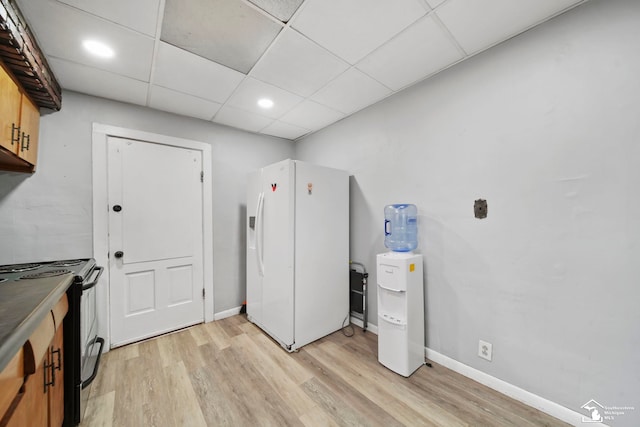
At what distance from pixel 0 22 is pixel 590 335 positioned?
3.50 meters

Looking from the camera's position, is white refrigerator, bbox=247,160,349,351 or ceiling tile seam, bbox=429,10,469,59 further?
white refrigerator, bbox=247,160,349,351

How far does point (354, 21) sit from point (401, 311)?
6.78ft

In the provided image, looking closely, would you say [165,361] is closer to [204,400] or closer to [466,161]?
[204,400]

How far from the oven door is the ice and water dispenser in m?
2.06

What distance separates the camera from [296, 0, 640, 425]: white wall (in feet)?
Result: 4.25

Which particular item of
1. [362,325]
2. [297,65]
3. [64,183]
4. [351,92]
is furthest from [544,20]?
[64,183]

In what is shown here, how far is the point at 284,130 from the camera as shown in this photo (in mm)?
3279

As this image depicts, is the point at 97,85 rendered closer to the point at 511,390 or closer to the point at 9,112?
the point at 9,112

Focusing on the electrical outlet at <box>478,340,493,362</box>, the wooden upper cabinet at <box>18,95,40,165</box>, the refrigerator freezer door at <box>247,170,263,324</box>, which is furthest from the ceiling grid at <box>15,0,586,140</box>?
the electrical outlet at <box>478,340,493,362</box>

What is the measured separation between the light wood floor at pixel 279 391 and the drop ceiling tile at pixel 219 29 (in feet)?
8.10

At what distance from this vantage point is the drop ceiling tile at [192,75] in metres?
1.77

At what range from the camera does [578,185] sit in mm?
1411

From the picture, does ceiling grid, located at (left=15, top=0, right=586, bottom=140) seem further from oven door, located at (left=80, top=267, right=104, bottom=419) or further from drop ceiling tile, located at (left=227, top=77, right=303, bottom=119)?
oven door, located at (left=80, top=267, right=104, bottom=419)

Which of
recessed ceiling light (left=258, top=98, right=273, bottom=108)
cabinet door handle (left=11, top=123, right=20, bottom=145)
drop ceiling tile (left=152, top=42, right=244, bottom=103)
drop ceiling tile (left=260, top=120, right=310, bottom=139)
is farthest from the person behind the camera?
drop ceiling tile (left=260, top=120, right=310, bottom=139)
